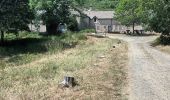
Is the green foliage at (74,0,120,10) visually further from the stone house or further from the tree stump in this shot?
the tree stump

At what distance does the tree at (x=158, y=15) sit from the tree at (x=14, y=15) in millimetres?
14490

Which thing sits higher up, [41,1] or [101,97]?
[41,1]

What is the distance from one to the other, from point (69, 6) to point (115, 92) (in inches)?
1971

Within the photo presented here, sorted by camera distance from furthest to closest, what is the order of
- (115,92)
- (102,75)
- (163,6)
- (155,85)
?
1. (163,6)
2. (102,75)
3. (155,85)
4. (115,92)

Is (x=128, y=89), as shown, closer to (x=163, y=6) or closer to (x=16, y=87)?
(x=16, y=87)

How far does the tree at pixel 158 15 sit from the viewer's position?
50.2 meters

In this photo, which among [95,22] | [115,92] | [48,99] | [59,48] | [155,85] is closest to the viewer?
[48,99]

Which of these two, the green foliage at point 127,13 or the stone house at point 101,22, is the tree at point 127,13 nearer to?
the green foliage at point 127,13

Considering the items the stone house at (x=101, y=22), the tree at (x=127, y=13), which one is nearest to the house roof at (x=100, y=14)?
the stone house at (x=101, y=22)

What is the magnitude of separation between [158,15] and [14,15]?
16317 millimetres

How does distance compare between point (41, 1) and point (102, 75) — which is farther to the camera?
point (41, 1)

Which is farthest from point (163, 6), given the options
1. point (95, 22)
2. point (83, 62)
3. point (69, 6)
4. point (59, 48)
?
point (95, 22)

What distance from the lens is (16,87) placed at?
18.7 meters

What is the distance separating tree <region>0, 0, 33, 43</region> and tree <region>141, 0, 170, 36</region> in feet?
47.5
